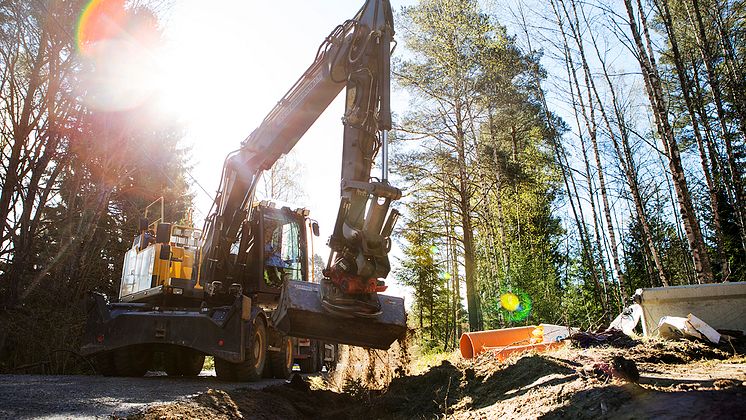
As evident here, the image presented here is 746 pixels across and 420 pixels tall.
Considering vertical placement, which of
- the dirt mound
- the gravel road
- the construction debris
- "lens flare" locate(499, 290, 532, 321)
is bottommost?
the dirt mound

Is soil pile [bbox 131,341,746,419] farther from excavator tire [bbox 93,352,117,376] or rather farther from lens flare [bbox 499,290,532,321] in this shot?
lens flare [bbox 499,290,532,321]

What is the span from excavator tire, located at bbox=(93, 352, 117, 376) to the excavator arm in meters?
1.92

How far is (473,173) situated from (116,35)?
1114cm

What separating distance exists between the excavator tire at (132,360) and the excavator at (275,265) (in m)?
0.02

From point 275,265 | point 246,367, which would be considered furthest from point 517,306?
point 246,367

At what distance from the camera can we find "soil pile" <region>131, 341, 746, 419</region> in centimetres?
334

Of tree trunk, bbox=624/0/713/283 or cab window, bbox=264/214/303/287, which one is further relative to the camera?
cab window, bbox=264/214/303/287

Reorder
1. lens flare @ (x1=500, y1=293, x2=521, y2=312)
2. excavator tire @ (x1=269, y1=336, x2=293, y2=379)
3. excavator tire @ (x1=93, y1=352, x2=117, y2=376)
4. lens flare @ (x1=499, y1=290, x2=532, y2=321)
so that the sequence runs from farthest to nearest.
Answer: lens flare @ (x1=500, y1=293, x2=521, y2=312)
lens flare @ (x1=499, y1=290, x2=532, y2=321)
excavator tire @ (x1=269, y1=336, x2=293, y2=379)
excavator tire @ (x1=93, y1=352, x2=117, y2=376)

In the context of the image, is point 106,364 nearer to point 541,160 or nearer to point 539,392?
point 539,392

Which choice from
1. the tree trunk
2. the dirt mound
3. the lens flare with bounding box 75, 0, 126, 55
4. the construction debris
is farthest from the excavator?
the tree trunk

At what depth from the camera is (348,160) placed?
19.7ft

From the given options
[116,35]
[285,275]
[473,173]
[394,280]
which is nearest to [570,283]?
[473,173]

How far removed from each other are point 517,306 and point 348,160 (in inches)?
345

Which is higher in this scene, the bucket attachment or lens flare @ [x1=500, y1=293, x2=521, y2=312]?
lens flare @ [x1=500, y1=293, x2=521, y2=312]
